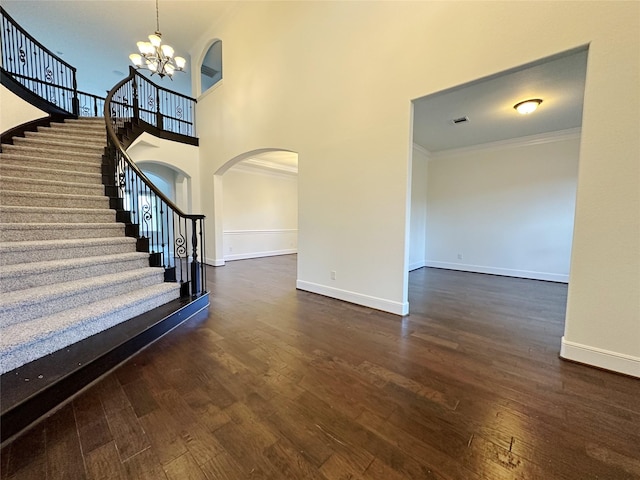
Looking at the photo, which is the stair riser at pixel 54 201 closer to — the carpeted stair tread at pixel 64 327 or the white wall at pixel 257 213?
the carpeted stair tread at pixel 64 327

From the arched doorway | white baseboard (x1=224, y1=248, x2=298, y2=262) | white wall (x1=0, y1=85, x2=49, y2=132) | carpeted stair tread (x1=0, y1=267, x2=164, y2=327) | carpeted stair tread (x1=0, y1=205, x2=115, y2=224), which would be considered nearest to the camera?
carpeted stair tread (x1=0, y1=267, x2=164, y2=327)

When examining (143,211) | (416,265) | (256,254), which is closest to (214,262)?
(256,254)

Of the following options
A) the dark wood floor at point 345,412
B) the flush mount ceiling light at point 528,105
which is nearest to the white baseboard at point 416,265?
the dark wood floor at point 345,412

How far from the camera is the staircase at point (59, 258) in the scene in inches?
75.3

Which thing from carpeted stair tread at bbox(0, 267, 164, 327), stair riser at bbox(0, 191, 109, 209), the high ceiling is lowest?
carpeted stair tread at bbox(0, 267, 164, 327)

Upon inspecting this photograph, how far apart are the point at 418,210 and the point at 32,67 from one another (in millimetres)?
8455

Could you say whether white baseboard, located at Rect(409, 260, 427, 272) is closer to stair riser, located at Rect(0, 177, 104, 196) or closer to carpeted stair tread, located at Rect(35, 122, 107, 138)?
stair riser, located at Rect(0, 177, 104, 196)

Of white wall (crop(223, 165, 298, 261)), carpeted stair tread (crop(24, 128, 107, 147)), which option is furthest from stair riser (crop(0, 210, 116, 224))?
white wall (crop(223, 165, 298, 261))

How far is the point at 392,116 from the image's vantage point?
3.10 metres

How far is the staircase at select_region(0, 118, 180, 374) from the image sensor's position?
1.91 metres

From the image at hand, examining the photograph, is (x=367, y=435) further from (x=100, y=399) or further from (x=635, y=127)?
(x=635, y=127)

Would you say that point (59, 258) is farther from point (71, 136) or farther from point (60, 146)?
point (71, 136)

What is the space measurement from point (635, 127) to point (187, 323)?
425cm

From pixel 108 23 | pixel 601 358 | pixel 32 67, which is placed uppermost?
pixel 108 23
